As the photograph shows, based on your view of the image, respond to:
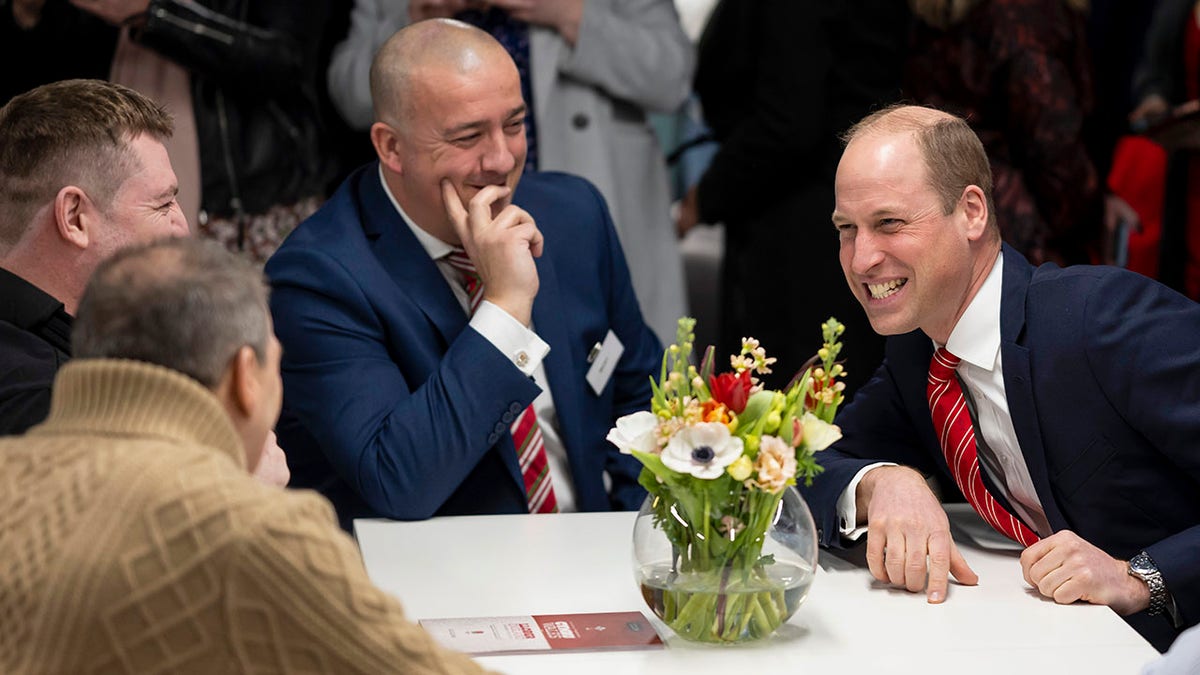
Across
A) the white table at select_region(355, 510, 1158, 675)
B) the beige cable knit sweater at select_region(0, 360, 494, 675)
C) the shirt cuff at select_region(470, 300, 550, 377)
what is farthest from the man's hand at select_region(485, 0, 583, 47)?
the beige cable knit sweater at select_region(0, 360, 494, 675)

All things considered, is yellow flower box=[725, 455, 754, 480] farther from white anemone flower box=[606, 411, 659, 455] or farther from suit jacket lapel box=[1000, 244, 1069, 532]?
suit jacket lapel box=[1000, 244, 1069, 532]

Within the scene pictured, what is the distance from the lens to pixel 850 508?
2.74 m

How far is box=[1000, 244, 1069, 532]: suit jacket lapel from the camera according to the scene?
271cm

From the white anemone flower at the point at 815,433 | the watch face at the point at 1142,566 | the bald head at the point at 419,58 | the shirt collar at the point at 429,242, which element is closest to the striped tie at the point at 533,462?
the shirt collar at the point at 429,242

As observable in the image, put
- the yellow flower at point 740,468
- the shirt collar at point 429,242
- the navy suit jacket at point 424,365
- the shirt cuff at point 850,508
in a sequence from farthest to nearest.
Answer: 1. the shirt collar at point 429,242
2. the navy suit jacket at point 424,365
3. the shirt cuff at point 850,508
4. the yellow flower at point 740,468

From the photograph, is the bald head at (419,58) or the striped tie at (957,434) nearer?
the striped tie at (957,434)

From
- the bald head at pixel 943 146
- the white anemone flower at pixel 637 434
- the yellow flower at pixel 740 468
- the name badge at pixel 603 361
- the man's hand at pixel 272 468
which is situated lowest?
the name badge at pixel 603 361

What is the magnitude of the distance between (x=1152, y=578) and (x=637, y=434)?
0.92 meters

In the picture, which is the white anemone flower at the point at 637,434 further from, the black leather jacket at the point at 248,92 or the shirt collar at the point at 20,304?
the black leather jacket at the point at 248,92

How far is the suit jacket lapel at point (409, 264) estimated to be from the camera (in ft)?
10.5

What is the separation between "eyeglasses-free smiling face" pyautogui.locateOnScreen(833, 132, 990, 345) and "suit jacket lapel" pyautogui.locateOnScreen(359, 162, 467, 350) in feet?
2.76

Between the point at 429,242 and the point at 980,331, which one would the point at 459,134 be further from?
the point at 980,331

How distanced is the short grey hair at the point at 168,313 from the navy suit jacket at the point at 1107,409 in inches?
52.9

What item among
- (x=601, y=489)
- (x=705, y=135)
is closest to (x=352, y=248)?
(x=601, y=489)
